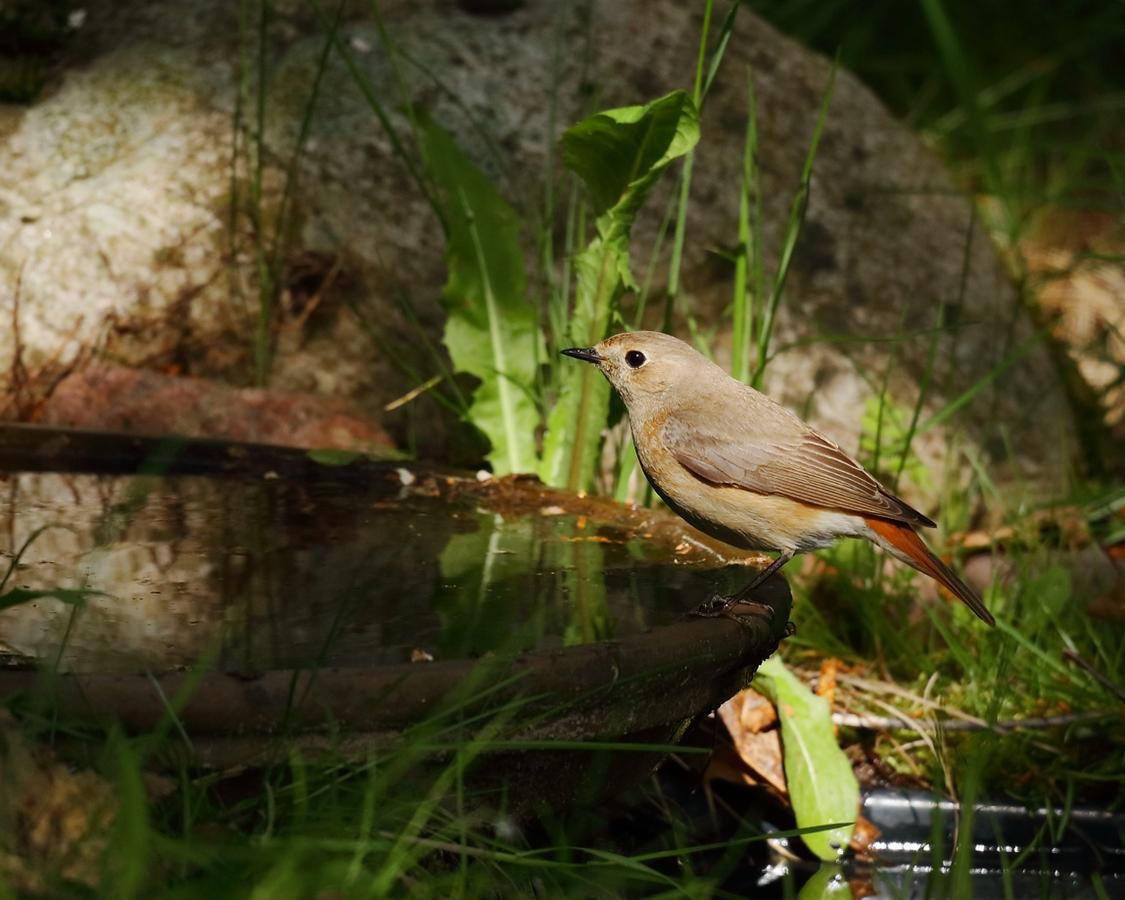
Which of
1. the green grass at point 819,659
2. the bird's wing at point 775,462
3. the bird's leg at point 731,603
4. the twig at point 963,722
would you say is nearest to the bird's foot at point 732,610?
the bird's leg at point 731,603

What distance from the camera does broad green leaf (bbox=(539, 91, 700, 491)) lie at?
334cm

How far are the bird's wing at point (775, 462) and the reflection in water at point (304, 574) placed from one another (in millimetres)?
278

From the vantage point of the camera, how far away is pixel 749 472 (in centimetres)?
343

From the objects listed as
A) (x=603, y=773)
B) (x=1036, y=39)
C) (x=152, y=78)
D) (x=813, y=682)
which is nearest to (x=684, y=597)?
(x=603, y=773)

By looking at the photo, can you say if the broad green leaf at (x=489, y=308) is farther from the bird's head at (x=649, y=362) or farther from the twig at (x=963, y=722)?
the twig at (x=963, y=722)

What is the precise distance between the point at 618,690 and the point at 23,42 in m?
4.27

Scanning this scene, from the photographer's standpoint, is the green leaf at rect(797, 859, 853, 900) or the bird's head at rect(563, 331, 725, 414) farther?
the bird's head at rect(563, 331, 725, 414)

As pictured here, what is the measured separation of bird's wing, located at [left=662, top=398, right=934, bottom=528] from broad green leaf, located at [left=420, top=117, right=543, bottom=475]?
0.90 m

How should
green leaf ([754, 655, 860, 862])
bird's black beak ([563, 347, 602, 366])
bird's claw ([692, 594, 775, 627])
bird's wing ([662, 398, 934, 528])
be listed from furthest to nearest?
bird's black beak ([563, 347, 602, 366])
bird's wing ([662, 398, 934, 528])
green leaf ([754, 655, 860, 862])
bird's claw ([692, 594, 775, 627])

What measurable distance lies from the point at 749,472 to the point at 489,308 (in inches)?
50.9

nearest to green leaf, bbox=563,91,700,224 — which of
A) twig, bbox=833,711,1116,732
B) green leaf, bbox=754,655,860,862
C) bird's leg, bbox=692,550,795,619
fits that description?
bird's leg, bbox=692,550,795,619

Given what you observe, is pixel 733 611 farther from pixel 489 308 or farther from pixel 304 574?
pixel 489 308

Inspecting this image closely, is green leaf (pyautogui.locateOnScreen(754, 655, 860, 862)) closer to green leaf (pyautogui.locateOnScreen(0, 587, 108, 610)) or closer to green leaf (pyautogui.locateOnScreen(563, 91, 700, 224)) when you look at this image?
green leaf (pyautogui.locateOnScreen(563, 91, 700, 224))

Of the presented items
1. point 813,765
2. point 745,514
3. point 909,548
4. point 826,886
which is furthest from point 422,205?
point 826,886
